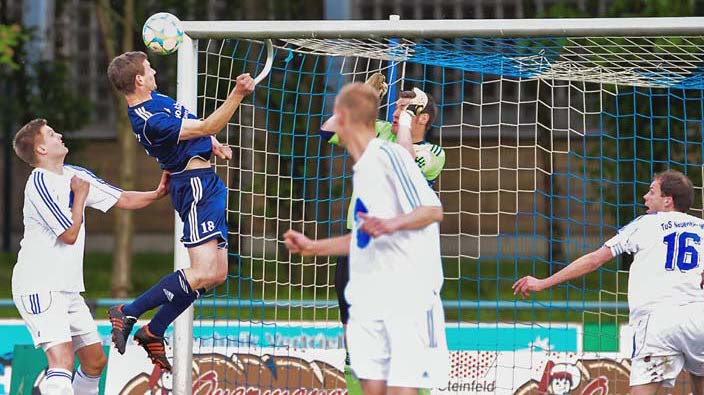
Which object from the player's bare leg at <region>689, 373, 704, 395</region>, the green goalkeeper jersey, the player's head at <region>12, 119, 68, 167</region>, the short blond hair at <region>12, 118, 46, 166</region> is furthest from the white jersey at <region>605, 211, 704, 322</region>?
the short blond hair at <region>12, 118, 46, 166</region>

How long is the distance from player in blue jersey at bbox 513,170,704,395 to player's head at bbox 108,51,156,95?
275 centimetres

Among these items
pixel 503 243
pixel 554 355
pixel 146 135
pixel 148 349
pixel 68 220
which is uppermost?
pixel 146 135

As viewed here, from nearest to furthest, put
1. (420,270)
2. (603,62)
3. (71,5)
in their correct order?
(420,270), (603,62), (71,5)

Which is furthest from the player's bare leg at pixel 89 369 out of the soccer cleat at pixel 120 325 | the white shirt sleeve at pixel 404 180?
the white shirt sleeve at pixel 404 180

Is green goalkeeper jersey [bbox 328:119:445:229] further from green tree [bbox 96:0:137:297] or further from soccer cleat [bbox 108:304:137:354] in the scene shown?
green tree [bbox 96:0:137:297]

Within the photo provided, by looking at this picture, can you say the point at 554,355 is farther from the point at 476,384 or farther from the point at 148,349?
the point at 148,349

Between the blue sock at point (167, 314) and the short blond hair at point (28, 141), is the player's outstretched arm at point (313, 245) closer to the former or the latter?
the blue sock at point (167, 314)

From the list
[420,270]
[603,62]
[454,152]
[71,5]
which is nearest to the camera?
[420,270]

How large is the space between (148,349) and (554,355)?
3.42m

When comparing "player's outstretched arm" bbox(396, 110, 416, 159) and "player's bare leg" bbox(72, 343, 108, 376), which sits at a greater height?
"player's outstretched arm" bbox(396, 110, 416, 159)

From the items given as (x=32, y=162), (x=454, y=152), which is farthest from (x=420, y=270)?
(x=454, y=152)

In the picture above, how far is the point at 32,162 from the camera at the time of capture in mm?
7430

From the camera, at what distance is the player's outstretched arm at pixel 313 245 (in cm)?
554

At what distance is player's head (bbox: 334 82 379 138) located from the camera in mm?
5645
